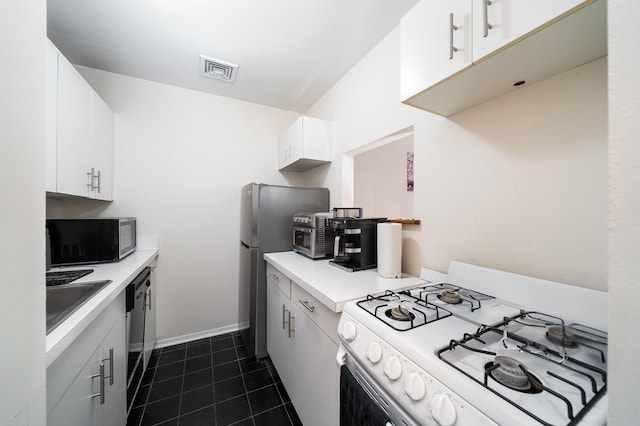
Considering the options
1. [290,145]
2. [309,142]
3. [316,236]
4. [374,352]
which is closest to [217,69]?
[290,145]

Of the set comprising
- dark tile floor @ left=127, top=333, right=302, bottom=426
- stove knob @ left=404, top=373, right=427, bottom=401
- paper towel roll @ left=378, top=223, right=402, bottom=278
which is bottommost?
dark tile floor @ left=127, top=333, right=302, bottom=426

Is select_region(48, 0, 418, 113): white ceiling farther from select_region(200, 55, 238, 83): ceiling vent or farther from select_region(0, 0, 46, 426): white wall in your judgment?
select_region(0, 0, 46, 426): white wall

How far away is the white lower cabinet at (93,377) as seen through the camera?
674 millimetres

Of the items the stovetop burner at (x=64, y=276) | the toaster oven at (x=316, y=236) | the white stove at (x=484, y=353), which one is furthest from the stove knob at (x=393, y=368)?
the stovetop burner at (x=64, y=276)

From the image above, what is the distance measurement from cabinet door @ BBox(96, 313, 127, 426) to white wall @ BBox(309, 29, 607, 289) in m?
1.55

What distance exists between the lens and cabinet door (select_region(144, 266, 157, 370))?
172cm

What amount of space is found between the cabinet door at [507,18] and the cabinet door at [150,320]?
238cm

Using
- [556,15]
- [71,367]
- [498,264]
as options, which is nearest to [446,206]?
[498,264]

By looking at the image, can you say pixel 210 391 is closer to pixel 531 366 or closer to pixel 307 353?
pixel 307 353

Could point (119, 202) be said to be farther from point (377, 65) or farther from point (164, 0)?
point (377, 65)

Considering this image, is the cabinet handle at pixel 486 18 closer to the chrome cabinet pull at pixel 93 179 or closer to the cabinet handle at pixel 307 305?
the cabinet handle at pixel 307 305

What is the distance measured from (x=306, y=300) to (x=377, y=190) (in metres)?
1.85

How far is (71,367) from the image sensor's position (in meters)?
0.74

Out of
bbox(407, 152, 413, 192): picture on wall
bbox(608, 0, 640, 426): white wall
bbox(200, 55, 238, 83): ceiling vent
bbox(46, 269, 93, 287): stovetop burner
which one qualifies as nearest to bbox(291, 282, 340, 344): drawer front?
bbox(608, 0, 640, 426): white wall
